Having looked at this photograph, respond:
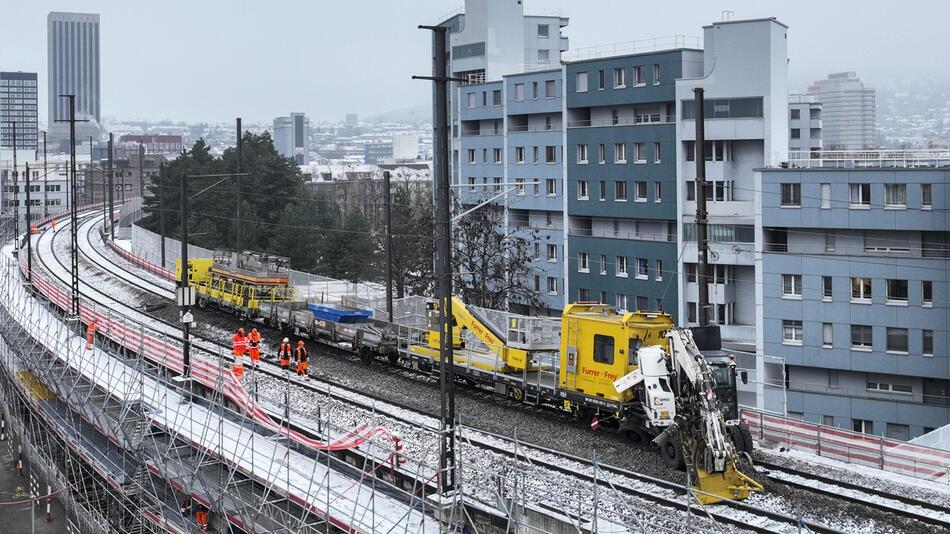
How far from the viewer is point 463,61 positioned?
7350 centimetres

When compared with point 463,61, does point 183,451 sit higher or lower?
lower

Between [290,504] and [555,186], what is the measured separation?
42236 mm

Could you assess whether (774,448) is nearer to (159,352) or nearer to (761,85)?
(159,352)

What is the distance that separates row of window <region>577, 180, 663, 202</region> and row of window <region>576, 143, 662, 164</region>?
114 cm

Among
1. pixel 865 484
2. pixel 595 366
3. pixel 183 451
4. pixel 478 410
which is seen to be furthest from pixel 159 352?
pixel 865 484

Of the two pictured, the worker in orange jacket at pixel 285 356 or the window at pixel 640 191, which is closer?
the worker in orange jacket at pixel 285 356

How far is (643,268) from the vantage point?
55344 mm

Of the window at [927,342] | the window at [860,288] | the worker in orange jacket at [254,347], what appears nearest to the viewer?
the worker in orange jacket at [254,347]

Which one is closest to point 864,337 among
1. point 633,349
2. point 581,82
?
point 581,82

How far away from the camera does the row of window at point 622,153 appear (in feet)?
179

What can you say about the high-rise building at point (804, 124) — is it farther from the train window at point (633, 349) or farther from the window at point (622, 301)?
the train window at point (633, 349)

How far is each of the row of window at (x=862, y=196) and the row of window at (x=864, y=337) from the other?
16.3ft

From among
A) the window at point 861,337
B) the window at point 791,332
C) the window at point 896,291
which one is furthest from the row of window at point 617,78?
the window at point 861,337

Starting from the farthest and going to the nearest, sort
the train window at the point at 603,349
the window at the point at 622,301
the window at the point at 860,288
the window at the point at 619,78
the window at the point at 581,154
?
the window at the point at 581,154, the window at the point at 622,301, the window at the point at 619,78, the window at the point at 860,288, the train window at the point at 603,349
